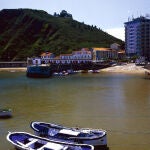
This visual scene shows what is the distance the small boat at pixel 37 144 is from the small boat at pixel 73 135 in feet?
9.15

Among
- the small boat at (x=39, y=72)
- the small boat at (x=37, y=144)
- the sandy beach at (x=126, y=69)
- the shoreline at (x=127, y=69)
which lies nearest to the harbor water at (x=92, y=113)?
the small boat at (x=37, y=144)

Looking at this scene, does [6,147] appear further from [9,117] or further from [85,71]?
[85,71]

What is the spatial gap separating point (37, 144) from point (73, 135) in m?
4.04

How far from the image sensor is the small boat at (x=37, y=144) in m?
33.2

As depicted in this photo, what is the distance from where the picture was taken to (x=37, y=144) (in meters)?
35.0

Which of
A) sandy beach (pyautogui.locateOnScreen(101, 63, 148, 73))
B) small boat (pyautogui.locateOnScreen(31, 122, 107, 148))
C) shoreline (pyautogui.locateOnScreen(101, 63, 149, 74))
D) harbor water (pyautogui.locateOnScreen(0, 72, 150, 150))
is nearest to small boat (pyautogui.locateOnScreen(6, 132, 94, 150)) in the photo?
harbor water (pyautogui.locateOnScreen(0, 72, 150, 150))

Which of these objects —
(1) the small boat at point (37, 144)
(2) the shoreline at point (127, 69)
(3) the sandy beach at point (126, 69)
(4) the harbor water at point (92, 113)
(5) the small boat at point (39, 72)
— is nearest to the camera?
(1) the small boat at point (37, 144)

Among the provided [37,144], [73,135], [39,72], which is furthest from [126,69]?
[37,144]

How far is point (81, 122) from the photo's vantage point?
5047cm

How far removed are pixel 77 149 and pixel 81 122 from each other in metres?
17.5

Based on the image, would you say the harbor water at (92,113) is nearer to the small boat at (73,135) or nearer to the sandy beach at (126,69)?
the small boat at (73,135)

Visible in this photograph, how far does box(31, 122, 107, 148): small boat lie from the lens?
36312 mm

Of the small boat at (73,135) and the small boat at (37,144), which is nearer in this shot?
the small boat at (37,144)

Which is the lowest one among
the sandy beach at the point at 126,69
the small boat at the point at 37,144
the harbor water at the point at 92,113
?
the harbor water at the point at 92,113
